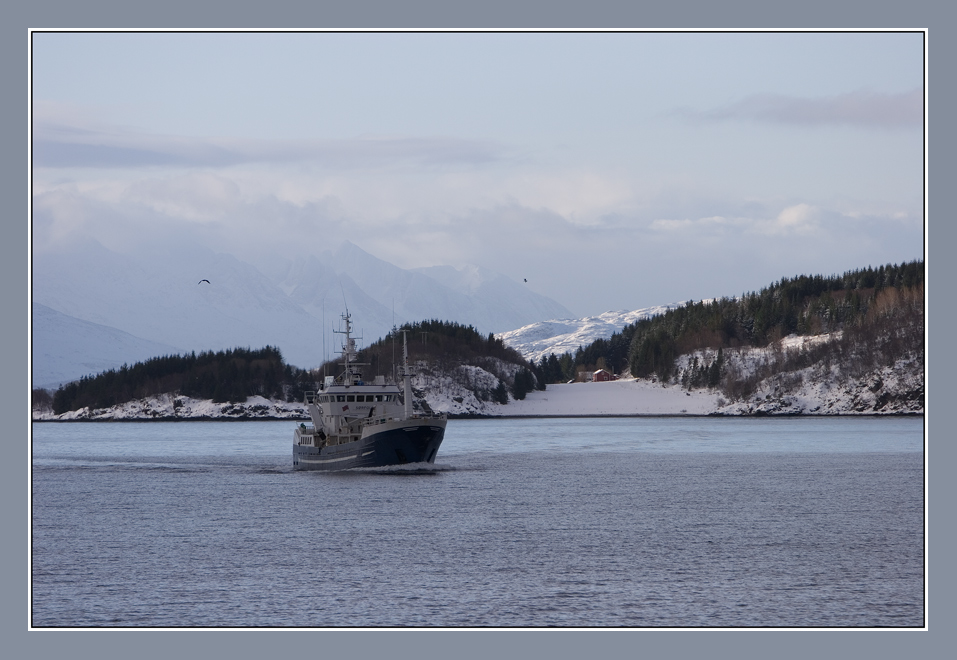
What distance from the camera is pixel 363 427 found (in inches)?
3730

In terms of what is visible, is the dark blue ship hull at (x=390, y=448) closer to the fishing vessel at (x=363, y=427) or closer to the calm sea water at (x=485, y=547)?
the fishing vessel at (x=363, y=427)

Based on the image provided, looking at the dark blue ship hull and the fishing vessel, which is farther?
the fishing vessel

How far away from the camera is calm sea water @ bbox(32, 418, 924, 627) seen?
134 feet

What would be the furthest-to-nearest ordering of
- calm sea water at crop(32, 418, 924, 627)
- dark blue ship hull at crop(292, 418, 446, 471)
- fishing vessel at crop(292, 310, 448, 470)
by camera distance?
fishing vessel at crop(292, 310, 448, 470), dark blue ship hull at crop(292, 418, 446, 471), calm sea water at crop(32, 418, 924, 627)

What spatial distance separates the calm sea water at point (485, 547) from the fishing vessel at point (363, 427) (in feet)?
7.35

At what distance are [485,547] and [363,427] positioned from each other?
42.4 meters

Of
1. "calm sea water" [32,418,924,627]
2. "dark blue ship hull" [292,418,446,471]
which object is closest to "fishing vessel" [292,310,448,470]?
"dark blue ship hull" [292,418,446,471]

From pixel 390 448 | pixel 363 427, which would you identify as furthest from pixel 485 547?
pixel 363 427

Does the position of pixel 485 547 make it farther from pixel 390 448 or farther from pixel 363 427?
pixel 363 427

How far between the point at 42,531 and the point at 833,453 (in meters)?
86.0

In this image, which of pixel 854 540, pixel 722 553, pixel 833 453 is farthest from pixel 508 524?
pixel 833 453

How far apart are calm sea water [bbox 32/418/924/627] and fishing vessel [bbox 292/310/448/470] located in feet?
7.35

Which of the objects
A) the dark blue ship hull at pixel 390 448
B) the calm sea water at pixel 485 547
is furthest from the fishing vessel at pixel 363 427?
the calm sea water at pixel 485 547

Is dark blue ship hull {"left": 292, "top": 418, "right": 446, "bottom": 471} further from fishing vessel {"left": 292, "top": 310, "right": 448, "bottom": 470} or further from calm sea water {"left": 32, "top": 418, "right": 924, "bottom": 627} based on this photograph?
calm sea water {"left": 32, "top": 418, "right": 924, "bottom": 627}
